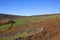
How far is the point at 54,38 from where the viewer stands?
13797 mm

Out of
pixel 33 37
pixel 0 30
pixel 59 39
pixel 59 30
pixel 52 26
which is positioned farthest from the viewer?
pixel 0 30

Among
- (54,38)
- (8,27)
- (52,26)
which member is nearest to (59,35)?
(54,38)

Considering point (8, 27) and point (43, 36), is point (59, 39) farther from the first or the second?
point (8, 27)

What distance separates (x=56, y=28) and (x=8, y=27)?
783 centimetres

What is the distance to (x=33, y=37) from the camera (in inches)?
567

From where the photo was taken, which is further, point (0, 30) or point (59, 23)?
point (0, 30)

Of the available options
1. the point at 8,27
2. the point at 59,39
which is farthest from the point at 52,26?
the point at 8,27

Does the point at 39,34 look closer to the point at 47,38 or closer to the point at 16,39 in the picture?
the point at 47,38

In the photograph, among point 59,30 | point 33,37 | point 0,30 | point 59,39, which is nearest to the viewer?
point 59,39

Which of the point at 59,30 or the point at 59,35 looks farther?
the point at 59,30

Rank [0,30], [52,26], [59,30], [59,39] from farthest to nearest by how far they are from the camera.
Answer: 1. [0,30]
2. [52,26]
3. [59,30]
4. [59,39]

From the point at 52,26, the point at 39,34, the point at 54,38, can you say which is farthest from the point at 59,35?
the point at 52,26

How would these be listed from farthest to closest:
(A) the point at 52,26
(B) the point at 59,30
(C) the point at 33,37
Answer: (A) the point at 52,26 → (B) the point at 59,30 → (C) the point at 33,37

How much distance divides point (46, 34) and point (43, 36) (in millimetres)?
444
